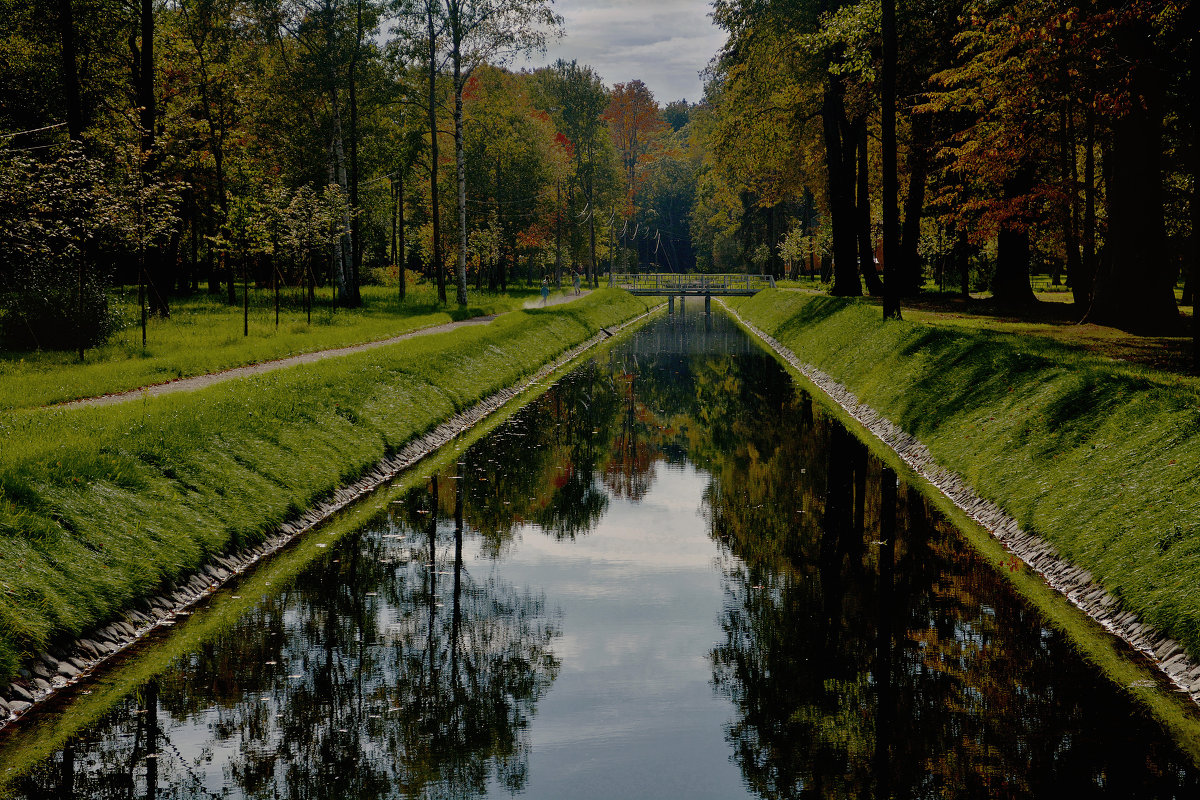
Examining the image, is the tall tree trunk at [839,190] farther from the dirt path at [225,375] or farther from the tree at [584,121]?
the tree at [584,121]

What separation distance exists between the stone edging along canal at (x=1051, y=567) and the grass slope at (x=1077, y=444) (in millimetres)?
120

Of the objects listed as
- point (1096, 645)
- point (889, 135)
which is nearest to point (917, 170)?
point (889, 135)

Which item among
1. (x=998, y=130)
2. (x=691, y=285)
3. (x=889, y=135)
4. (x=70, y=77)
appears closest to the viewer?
(x=998, y=130)

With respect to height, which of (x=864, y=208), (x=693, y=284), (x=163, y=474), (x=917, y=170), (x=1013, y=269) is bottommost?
(x=163, y=474)

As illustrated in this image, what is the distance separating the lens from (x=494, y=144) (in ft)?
217

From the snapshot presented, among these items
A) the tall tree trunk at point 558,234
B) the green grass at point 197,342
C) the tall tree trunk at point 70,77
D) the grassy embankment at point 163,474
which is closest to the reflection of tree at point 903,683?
the grassy embankment at point 163,474

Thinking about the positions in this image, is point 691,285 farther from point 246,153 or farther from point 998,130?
point 998,130

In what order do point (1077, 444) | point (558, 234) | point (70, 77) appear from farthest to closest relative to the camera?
point (558, 234), point (70, 77), point (1077, 444)

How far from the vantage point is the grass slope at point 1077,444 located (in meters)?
9.57

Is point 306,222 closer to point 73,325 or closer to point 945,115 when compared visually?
point 73,325

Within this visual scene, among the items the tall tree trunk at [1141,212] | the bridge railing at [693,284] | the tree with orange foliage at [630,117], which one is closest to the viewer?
the tall tree trunk at [1141,212]

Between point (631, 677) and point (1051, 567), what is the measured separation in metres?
5.26

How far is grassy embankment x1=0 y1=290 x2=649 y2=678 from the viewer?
8922 mm

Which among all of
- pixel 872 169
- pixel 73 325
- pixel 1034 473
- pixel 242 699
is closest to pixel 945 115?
pixel 872 169
